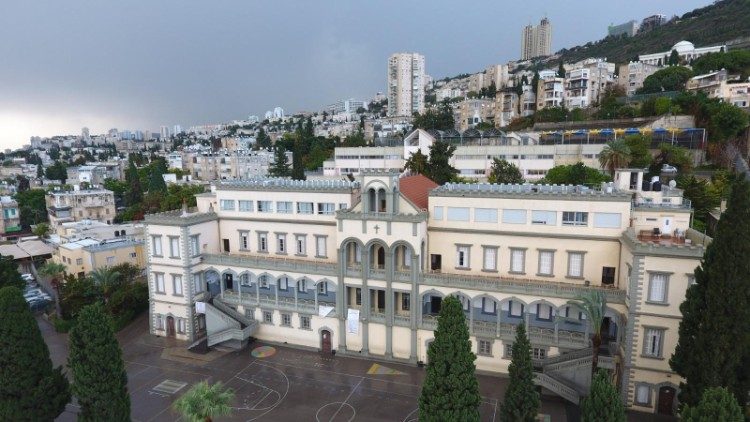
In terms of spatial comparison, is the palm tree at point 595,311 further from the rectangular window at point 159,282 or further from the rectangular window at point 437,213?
the rectangular window at point 159,282

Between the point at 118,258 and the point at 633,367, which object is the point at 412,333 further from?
the point at 118,258

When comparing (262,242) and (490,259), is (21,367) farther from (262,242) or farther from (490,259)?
(490,259)

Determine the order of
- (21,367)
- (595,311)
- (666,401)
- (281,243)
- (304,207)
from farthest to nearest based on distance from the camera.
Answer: (281,243)
(304,207)
(666,401)
(595,311)
(21,367)

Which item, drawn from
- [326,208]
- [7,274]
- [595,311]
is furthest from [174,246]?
[595,311]

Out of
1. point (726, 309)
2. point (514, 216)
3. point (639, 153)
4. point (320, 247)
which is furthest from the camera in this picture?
point (639, 153)

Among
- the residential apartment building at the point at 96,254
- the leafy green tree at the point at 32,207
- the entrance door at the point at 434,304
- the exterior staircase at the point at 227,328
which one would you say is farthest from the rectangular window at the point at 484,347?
the leafy green tree at the point at 32,207
